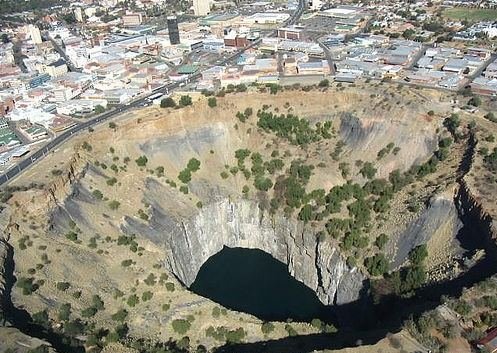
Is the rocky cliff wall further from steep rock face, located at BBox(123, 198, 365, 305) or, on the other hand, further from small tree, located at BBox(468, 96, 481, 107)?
small tree, located at BBox(468, 96, 481, 107)

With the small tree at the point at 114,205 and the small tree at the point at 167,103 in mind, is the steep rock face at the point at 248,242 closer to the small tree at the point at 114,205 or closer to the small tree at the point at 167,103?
the small tree at the point at 114,205

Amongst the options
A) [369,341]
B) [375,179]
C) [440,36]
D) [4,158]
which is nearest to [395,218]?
[375,179]

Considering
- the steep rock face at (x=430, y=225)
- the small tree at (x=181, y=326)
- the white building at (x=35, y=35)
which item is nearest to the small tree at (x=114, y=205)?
the small tree at (x=181, y=326)

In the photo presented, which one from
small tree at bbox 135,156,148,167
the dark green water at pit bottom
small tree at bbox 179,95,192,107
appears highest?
small tree at bbox 179,95,192,107

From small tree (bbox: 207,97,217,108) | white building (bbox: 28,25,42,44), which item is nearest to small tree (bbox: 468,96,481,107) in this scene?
small tree (bbox: 207,97,217,108)

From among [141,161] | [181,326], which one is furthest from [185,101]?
[181,326]

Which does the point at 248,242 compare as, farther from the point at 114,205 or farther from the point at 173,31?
the point at 173,31
